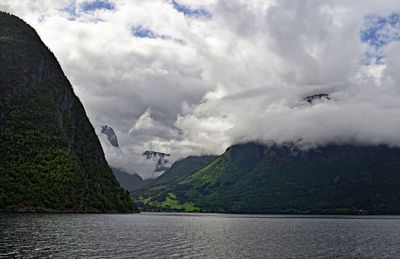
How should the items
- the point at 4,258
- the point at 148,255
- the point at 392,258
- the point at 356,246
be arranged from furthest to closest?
the point at 356,246 → the point at 392,258 → the point at 148,255 → the point at 4,258

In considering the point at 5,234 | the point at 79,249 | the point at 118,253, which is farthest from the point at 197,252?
the point at 5,234

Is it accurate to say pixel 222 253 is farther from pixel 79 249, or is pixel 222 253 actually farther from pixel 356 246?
pixel 356 246

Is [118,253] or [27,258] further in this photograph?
[118,253]

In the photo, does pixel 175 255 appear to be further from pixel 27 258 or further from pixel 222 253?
pixel 27 258

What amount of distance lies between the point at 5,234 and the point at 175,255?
49119 mm

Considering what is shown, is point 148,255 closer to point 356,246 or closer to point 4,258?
point 4,258

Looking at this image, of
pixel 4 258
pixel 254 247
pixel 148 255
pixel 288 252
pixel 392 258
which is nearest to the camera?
pixel 4 258

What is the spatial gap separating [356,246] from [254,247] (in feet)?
117

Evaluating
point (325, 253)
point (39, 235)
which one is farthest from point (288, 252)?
point (39, 235)

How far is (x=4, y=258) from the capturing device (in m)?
63.6

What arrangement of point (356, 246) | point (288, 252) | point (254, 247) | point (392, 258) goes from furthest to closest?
point (356, 246), point (254, 247), point (288, 252), point (392, 258)

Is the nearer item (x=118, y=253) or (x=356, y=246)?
(x=118, y=253)

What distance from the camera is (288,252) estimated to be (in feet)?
308

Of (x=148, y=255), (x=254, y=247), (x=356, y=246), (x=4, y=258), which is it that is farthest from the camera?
(x=356, y=246)
